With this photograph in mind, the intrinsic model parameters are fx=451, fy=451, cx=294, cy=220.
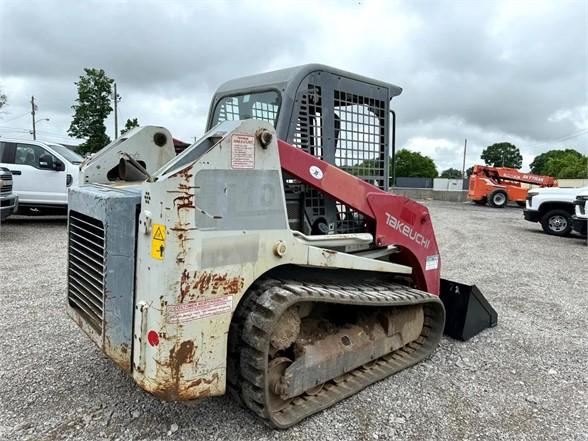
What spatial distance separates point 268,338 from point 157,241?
79cm

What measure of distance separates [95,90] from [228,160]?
24509 mm

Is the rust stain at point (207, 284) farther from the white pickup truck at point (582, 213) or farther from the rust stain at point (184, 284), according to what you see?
the white pickup truck at point (582, 213)

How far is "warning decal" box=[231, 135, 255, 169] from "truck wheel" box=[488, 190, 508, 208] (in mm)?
21314

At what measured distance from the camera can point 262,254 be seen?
251 cm

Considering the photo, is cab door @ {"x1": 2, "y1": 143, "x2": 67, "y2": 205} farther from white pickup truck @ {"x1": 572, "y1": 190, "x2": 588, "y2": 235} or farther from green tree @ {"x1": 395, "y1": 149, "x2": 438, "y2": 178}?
green tree @ {"x1": 395, "y1": 149, "x2": 438, "y2": 178}

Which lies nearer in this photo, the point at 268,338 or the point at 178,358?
the point at 178,358

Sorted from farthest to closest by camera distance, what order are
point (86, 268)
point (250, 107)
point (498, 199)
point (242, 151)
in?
point (498, 199) → point (250, 107) → point (86, 268) → point (242, 151)

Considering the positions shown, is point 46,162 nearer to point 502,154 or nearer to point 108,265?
point 108,265

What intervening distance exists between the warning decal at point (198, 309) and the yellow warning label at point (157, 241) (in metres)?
0.27

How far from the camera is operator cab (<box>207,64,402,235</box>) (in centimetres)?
317

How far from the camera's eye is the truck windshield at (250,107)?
3.28m

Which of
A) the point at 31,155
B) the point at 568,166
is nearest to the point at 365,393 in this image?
the point at 31,155

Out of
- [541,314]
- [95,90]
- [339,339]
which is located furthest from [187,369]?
[95,90]

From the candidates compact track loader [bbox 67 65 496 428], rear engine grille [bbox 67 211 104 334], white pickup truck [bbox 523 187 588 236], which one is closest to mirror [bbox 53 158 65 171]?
compact track loader [bbox 67 65 496 428]
